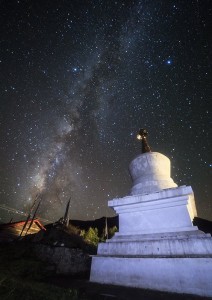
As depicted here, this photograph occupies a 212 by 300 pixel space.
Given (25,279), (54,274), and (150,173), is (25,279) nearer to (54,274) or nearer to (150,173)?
(54,274)

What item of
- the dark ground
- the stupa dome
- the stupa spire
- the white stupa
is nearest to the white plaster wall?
the white stupa

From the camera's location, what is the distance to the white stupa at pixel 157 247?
5.53 metres

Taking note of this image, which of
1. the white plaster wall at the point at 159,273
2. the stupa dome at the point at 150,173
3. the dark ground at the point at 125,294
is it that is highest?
the stupa dome at the point at 150,173

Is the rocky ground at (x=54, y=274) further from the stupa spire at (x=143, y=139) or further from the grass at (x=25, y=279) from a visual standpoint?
the stupa spire at (x=143, y=139)

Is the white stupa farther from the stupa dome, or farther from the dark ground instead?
the dark ground

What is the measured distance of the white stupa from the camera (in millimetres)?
5527

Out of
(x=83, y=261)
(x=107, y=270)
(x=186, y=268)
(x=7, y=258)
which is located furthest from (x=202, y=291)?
(x=7, y=258)

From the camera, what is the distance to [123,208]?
823 centimetres

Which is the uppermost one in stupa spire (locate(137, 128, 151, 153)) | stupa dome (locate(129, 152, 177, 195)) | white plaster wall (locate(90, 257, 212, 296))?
stupa spire (locate(137, 128, 151, 153))

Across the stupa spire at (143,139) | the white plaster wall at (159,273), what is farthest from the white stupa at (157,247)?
the stupa spire at (143,139)

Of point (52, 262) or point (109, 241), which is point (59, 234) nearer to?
point (52, 262)

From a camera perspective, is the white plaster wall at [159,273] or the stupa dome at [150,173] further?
the stupa dome at [150,173]

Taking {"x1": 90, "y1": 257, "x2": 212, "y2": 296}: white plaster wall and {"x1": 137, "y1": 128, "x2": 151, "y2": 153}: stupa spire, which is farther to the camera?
{"x1": 137, "y1": 128, "x2": 151, "y2": 153}: stupa spire

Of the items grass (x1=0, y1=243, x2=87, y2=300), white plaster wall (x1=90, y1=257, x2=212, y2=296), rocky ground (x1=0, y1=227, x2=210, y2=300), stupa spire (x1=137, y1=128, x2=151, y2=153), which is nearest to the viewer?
grass (x1=0, y1=243, x2=87, y2=300)
